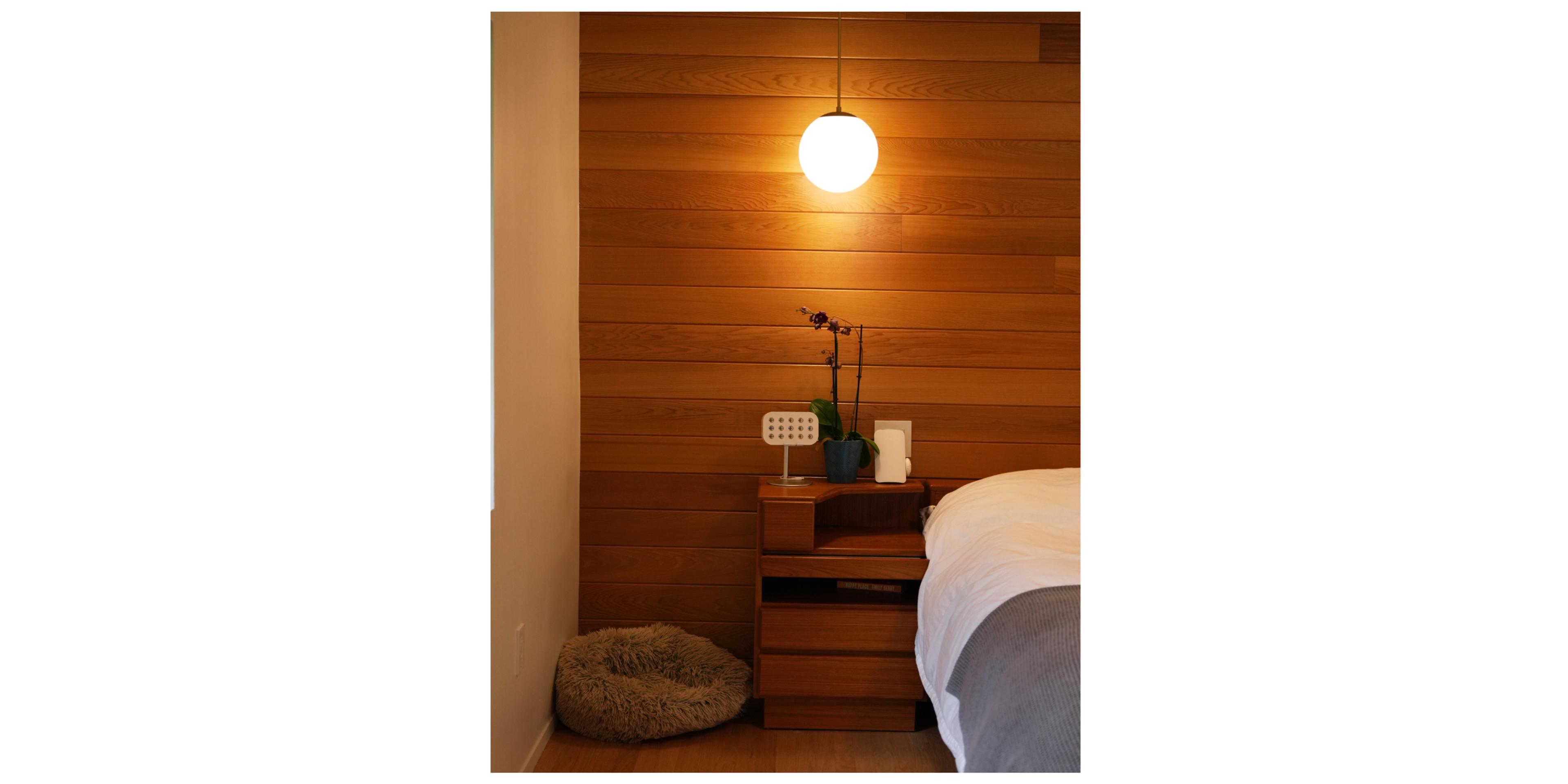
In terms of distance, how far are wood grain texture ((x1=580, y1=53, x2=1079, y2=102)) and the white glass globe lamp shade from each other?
8.1 inches

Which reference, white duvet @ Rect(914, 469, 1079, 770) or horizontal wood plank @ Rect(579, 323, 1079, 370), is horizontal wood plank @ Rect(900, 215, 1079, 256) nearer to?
horizontal wood plank @ Rect(579, 323, 1079, 370)

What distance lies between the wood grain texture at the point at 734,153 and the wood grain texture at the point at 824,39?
0.26 meters

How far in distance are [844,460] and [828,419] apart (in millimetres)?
150

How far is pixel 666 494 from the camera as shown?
2.96 meters

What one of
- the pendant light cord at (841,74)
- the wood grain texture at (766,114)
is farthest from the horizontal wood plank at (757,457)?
the pendant light cord at (841,74)

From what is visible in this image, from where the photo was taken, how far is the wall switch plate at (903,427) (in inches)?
115

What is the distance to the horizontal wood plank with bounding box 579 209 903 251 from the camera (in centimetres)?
290

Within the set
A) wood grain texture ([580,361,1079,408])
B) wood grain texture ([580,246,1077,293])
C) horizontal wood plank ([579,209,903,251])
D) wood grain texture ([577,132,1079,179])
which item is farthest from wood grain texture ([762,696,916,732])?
wood grain texture ([577,132,1079,179])
